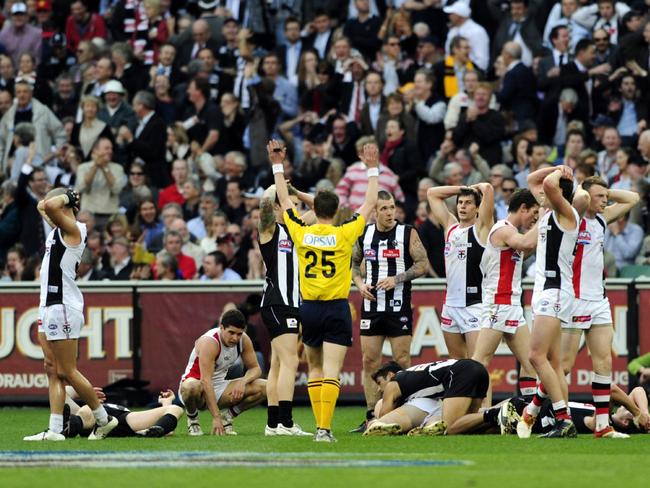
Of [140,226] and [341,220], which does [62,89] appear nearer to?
[140,226]

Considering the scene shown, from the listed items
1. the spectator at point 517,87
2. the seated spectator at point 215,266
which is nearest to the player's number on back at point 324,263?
the seated spectator at point 215,266

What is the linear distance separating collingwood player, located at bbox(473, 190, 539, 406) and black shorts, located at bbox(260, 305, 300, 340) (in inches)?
74.5

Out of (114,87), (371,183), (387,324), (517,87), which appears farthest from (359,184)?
(371,183)

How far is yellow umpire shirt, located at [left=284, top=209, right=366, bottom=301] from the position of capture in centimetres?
1430

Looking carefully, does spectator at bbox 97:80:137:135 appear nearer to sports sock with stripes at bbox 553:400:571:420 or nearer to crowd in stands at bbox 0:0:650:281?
crowd in stands at bbox 0:0:650:281

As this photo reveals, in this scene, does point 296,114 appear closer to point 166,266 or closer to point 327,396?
point 166,266

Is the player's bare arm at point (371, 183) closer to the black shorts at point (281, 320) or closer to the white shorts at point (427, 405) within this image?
the black shorts at point (281, 320)

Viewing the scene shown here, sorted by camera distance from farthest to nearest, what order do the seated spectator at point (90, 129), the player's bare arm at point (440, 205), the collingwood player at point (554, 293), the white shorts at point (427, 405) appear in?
1. the seated spectator at point (90, 129)
2. the player's bare arm at point (440, 205)
3. the white shorts at point (427, 405)
4. the collingwood player at point (554, 293)

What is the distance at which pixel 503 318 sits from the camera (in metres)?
15.7

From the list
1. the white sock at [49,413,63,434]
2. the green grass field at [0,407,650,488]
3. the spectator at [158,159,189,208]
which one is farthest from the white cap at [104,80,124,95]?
the white sock at [49,413,63,434]

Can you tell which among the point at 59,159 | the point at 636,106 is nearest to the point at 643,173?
the point at 636,106

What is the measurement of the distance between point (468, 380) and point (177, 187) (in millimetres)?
10040

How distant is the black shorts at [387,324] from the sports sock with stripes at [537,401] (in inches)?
98.0

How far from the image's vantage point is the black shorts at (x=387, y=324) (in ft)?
55.1
